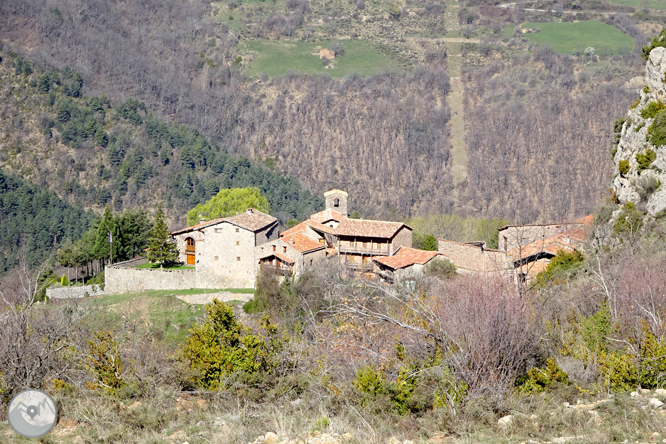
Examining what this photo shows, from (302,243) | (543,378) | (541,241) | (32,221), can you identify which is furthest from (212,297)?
(32,221)

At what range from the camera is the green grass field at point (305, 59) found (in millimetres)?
142625

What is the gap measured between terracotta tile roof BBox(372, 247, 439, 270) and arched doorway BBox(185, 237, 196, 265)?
1136 cm

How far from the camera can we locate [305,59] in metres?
145

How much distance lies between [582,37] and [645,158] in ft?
406

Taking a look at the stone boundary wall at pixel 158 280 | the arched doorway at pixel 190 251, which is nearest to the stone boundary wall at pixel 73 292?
the stone boundary wall at pixel 158 280

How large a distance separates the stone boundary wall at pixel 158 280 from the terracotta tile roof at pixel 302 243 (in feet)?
12.9

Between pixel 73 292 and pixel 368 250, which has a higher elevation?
pixel 368 250

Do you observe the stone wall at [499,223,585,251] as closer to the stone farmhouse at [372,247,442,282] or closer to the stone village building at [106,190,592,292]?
the stone village building at [106,190,592,292]

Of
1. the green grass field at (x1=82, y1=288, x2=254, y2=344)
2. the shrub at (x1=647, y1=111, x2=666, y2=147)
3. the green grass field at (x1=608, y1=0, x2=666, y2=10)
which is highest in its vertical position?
the green grass field at (x1=608, y1=0, x2=666, y2=10)

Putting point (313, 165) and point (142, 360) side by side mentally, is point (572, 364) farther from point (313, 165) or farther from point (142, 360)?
point (313, 165)

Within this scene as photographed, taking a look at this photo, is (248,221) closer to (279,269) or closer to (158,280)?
(279,269)

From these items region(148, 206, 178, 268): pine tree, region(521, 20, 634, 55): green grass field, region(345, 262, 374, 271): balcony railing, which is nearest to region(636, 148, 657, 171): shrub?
region(345, 262, 374, 271): balcony railing

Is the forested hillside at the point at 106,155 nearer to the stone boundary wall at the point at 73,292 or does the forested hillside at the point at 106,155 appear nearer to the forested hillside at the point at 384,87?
the forested hillside at the point at 384,87

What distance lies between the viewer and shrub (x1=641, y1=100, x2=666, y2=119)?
112ft
